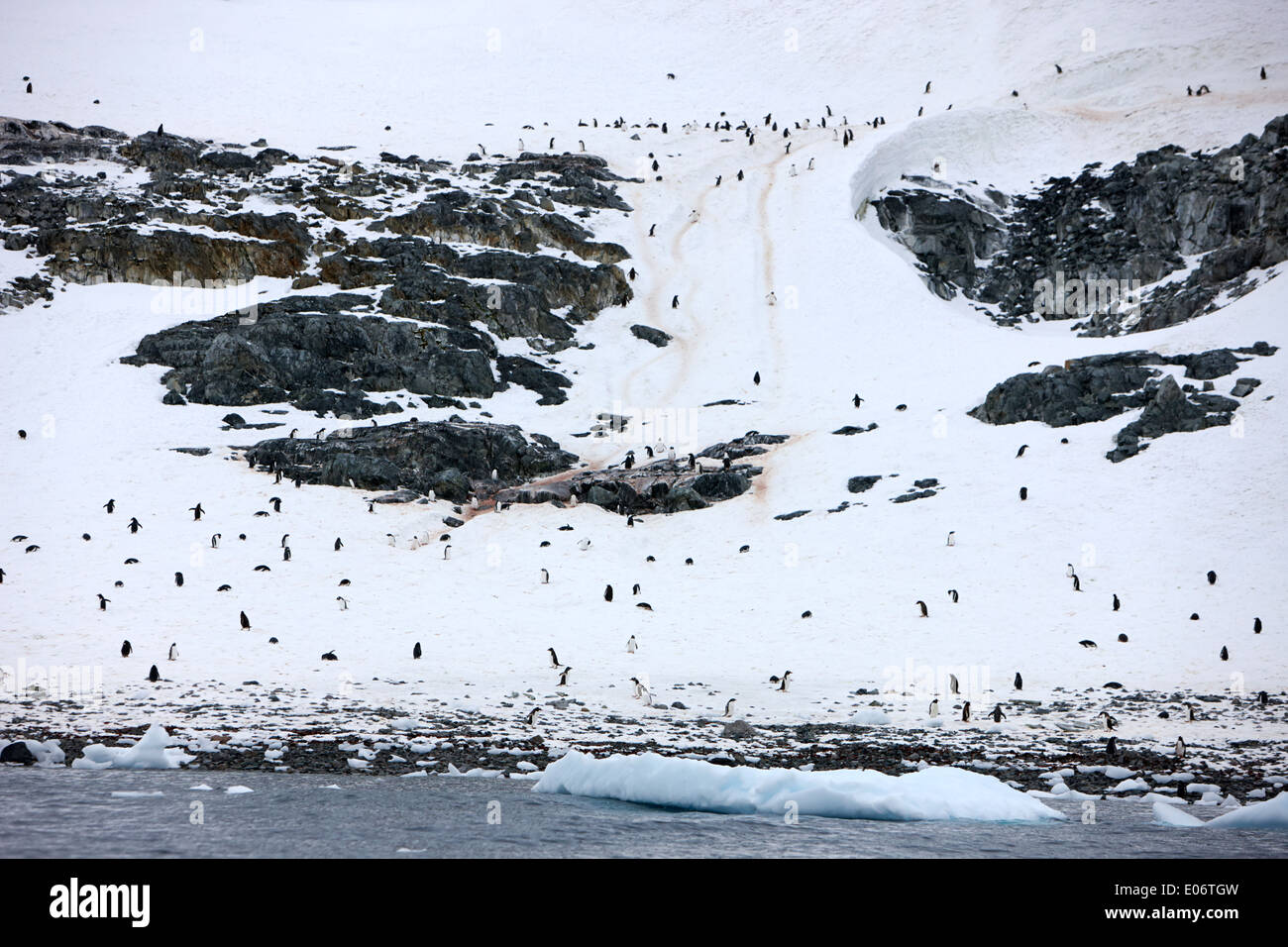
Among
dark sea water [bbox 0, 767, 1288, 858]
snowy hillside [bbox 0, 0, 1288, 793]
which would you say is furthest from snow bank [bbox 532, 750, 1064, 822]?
snowy hillside [bbox 0, 0, 1288, 793]

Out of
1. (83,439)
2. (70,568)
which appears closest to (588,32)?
(83,439)

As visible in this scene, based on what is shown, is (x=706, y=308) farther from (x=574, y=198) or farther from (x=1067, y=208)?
(x=1067, y=208)

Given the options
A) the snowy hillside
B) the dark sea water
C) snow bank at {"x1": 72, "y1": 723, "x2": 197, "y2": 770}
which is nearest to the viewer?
the dark sea water

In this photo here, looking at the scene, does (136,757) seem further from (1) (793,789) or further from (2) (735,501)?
(2) (735,501)

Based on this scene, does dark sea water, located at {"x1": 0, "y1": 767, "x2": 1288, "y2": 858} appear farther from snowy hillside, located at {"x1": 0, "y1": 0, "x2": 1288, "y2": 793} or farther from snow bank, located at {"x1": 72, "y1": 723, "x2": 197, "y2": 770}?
snowy hillside, located at {"x1": 0, "y1": 0, "x2": 1288, "y2": 793}

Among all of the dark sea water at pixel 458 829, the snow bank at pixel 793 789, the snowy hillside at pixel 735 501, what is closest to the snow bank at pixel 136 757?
the dark sea water at pixel 458 829
